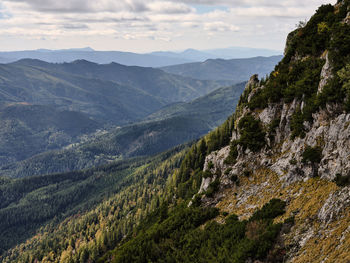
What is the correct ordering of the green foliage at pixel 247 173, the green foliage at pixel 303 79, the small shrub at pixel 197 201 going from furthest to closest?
the small shrub at pixel 197 201 < the green foliage at pixel 247 173 < the green foliage at pixel 303 79

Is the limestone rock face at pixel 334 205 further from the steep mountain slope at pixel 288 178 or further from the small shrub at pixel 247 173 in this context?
the small shrub at pixel 247 173

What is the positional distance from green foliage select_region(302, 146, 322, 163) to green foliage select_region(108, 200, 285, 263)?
8615mm

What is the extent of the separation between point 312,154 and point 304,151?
246 centimetres

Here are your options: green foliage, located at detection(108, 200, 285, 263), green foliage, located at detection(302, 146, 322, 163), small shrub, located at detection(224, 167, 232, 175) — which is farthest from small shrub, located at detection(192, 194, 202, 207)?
green foliage, located at detection(302, 146, 322, 163)

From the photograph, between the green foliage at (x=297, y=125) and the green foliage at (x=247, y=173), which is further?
the green foliage at (x=247, y=173)

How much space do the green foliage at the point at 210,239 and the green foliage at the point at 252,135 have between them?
17.0m

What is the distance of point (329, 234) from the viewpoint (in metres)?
30.8

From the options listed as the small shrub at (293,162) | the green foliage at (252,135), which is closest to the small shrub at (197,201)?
the green foliage at (252,135)

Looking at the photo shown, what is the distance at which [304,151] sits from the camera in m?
44.5

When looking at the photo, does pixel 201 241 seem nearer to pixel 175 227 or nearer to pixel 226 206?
pixel 226 206

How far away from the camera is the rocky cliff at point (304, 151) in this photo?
32.8 m

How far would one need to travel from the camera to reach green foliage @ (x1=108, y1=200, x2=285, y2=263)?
1453 inches

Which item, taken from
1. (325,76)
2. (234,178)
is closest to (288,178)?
(234,178)

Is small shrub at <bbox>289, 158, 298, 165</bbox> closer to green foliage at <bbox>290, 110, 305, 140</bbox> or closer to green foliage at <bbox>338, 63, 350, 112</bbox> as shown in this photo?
green foliage at <bbox>290, 110, 305, 140</bbox>
